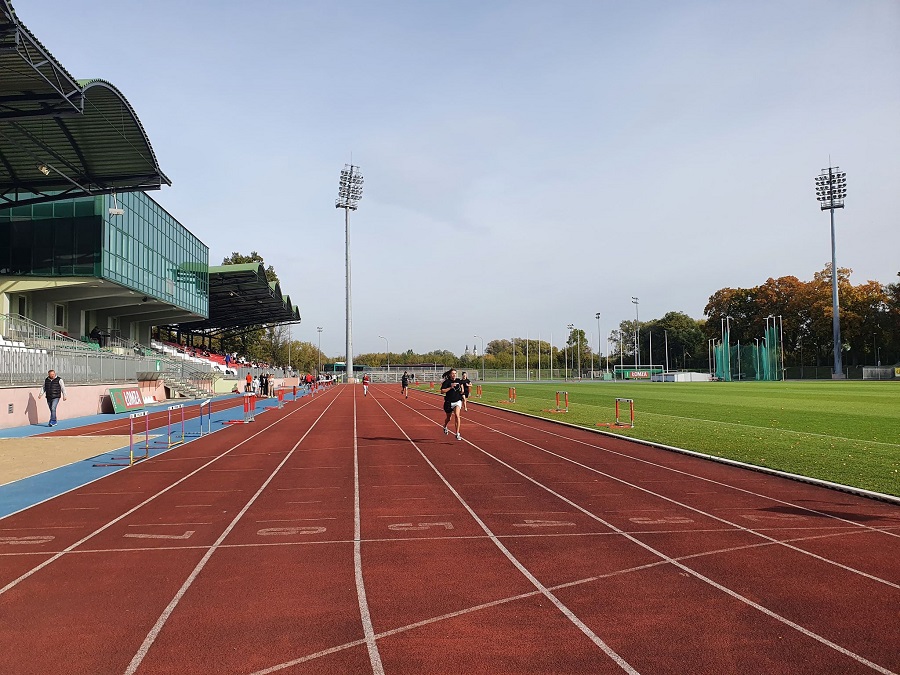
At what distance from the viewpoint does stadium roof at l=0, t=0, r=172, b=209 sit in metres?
19.0

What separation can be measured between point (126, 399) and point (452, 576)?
2556cm

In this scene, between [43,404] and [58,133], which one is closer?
[43,404]

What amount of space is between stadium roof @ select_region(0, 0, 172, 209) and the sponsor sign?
9.29 metres

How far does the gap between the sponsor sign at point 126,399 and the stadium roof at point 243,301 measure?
80.6 ft

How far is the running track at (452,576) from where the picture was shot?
428cm

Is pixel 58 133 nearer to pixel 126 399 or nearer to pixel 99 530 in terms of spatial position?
pixel 126 399

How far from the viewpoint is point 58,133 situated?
26688 millimetres

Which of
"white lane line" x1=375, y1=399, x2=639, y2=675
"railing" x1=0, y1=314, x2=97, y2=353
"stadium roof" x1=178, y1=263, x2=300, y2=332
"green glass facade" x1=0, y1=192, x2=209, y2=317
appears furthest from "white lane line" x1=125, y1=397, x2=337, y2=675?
"stadium roof" x1=178, y1=263, x2=300, y2=332

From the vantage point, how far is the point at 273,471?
12016mm

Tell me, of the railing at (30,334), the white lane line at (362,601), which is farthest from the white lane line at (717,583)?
the railing at (30,334)

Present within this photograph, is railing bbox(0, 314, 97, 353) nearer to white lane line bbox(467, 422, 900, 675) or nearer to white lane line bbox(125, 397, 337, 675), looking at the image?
white lane line bbox(125, 397, 337, 675)

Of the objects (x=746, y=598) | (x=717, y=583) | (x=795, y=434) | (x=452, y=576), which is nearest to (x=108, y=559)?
(x=452, y=576)

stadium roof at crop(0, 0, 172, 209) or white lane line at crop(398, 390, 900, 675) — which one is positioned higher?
stadium roof at crop(0, 0, 172, 209)

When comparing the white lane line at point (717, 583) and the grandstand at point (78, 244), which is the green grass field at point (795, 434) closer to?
the white lane line at point (717, 583)
